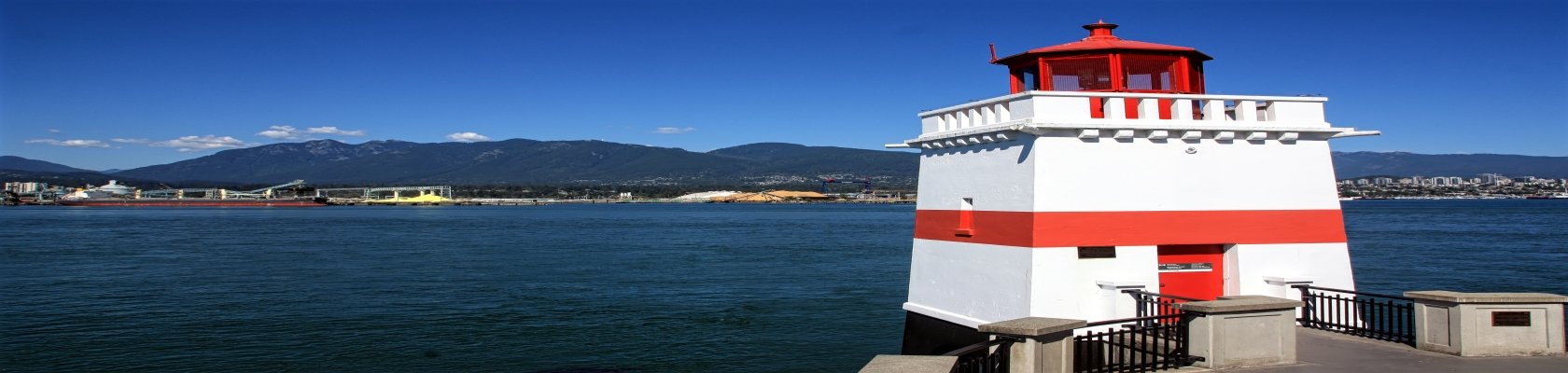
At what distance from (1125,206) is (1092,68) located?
5.54 feet

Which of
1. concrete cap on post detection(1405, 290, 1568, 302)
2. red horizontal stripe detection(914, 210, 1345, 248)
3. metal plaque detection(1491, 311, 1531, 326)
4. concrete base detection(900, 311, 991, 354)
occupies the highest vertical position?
red horizontal stripe detection(914, 210, 1345, 248)

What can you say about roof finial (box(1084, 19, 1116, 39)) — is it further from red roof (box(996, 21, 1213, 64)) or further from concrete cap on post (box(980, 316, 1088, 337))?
concrete cap on post (box(980, 316, 1088, 337))

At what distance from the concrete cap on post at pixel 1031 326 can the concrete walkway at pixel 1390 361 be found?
1.65 m

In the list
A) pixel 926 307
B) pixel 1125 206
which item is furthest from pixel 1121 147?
pixel 926 307

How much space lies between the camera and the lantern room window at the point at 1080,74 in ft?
34.7

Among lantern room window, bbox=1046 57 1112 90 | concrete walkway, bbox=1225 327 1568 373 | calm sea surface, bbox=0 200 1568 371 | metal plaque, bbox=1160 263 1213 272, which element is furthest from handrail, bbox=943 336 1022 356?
calm sea surface, bbox=0 200 1568 371

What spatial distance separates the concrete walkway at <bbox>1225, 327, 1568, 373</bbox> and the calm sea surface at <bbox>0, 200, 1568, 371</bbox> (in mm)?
9219

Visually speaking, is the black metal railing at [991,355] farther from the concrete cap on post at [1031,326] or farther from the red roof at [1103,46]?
the red roof at [1103,46]

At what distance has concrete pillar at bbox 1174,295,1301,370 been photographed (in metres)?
7.87

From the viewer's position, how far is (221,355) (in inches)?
691

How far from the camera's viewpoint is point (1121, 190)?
966cm

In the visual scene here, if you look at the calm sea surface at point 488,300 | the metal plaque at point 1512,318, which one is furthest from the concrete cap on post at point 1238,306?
the calm sea surface at point 488,300

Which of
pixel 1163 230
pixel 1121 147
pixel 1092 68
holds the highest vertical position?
pixel 1092 68

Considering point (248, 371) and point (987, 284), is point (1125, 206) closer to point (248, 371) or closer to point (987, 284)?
point (987, 284)
